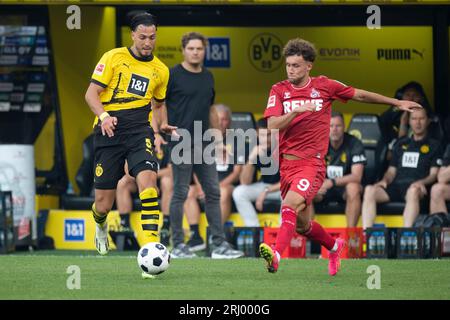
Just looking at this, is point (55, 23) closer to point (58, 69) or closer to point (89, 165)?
point (58, 69)

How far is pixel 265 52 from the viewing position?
16875 millimetres

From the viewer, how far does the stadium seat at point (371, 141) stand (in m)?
15.3

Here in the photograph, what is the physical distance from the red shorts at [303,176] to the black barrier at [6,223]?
4.79 meters

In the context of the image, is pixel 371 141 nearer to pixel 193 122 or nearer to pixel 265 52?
pixel 265 52

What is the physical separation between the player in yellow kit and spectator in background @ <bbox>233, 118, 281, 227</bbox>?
3.98m

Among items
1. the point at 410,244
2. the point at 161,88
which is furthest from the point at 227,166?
the point at 161,88

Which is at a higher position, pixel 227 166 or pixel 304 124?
pixel 304 124

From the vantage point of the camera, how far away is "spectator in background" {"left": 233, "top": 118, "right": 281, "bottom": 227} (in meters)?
14.5

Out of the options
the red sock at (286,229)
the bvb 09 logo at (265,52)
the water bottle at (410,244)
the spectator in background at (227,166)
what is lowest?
the water bottle at (410,244)

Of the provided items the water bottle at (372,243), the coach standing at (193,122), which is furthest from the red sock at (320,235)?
the water bottle at (372,243)

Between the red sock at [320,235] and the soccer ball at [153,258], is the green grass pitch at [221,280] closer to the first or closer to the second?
the soccer ball at [153,258]

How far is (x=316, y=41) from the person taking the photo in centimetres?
1680

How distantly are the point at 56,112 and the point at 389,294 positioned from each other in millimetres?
8364

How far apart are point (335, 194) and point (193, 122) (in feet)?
8.00
